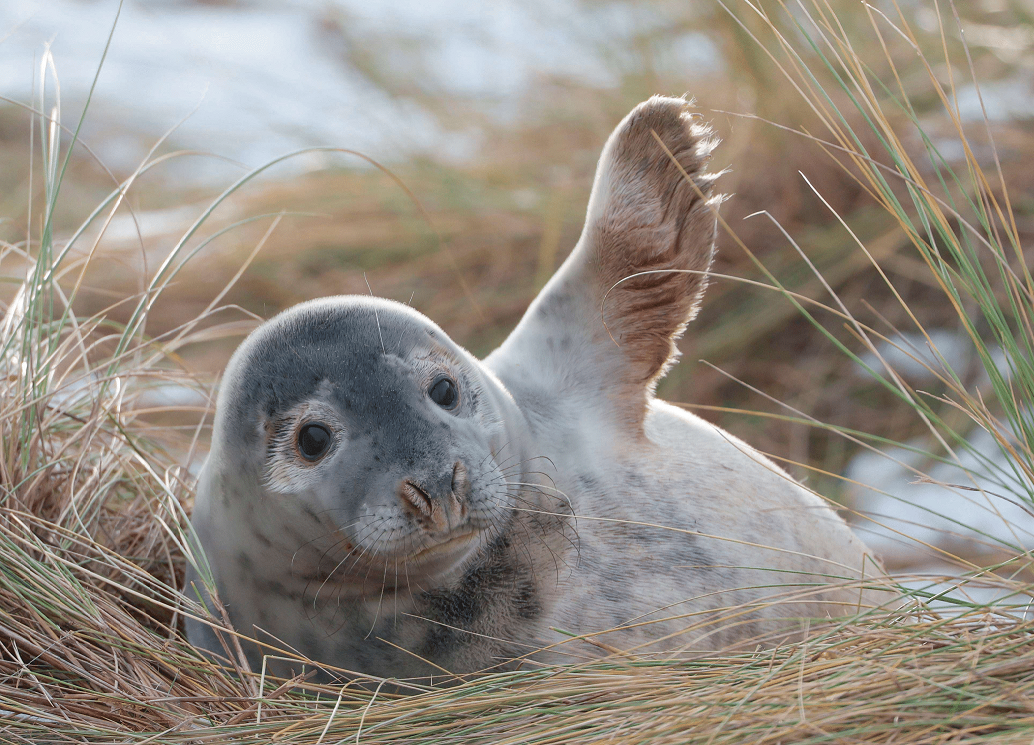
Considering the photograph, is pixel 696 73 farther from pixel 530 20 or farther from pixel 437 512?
pixel 437 512

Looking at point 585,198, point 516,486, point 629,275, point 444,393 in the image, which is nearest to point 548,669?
point 516,486

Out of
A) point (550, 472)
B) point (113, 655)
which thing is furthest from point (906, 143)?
point (113, 655)

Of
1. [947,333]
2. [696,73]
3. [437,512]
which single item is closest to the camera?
[437,512]

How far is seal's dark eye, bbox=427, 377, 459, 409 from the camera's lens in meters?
1.71

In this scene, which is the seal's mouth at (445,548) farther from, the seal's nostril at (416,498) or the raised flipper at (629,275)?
the raised flipper at (629,275)

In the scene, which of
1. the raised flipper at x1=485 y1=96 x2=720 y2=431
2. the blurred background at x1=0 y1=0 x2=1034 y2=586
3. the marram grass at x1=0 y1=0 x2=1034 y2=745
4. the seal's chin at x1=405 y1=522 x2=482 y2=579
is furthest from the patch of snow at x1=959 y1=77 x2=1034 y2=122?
the seal's chin at x1=405 y1=522 x2=482 y2=579

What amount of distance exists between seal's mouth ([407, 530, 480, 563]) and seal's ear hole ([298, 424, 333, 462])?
24cm

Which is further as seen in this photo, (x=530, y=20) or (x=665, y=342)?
(x=530, y=20)

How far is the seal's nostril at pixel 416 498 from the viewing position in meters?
1.51

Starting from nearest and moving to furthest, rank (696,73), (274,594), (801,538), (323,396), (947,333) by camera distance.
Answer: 1. (323,396)
2. (274,594)
3. (801,538)
4. (947,333)
5. (696,73)

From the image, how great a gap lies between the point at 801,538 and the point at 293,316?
120cm

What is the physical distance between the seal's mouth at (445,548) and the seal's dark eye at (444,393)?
250 millimetres

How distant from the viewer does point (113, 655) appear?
1.72 metres

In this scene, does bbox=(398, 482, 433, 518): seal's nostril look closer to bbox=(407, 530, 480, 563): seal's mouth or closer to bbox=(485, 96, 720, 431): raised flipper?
bbox=(407, 530, 480, 563): seal's mouth
